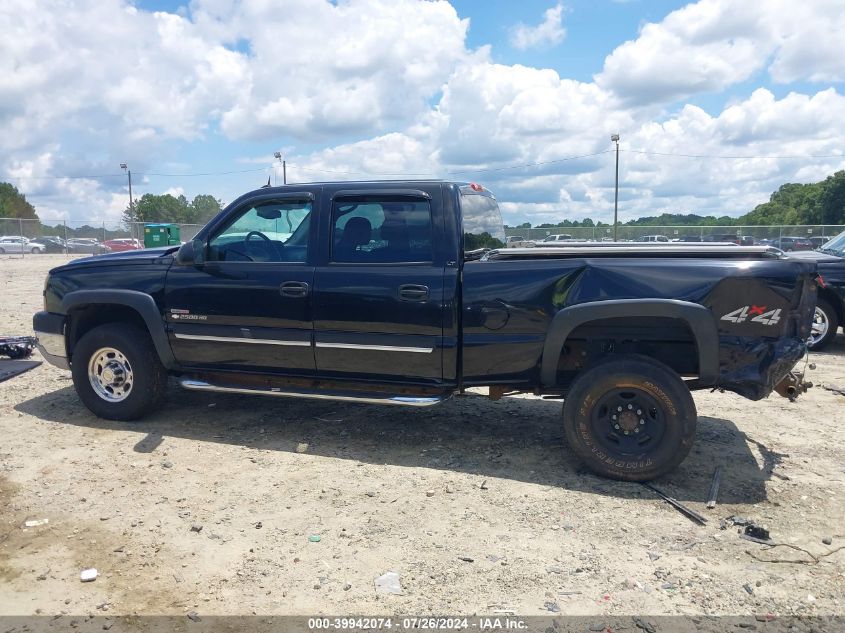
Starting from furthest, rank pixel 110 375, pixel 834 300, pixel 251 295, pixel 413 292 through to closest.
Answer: pixel 834 300 < pixel 110 375 < pixel 251 295 < pixel 413 292

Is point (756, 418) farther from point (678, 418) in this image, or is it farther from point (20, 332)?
point (20, 332)

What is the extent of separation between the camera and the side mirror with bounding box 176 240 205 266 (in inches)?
197

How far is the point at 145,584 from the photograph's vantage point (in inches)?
123

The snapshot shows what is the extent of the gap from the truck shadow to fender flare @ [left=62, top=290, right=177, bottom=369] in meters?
0.66

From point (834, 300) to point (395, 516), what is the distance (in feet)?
23.5

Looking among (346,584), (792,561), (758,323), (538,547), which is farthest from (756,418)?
(346,584)

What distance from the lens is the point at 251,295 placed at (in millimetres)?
4887

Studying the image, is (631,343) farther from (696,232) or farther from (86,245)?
(86,245)

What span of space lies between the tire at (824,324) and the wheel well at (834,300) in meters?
0.03

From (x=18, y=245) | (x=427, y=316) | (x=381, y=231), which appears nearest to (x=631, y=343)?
(x=427, y=316)

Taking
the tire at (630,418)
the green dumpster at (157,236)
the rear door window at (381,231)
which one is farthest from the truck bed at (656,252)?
the green dumpster at (157,236)

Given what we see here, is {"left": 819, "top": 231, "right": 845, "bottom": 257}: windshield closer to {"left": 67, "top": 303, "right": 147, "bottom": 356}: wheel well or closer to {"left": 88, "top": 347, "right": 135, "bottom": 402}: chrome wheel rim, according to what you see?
{"left": 67, "top": 303, "right": 147, "bottom": 356}: wheel well

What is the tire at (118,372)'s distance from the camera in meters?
5.29

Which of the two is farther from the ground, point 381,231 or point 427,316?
point 381,231
